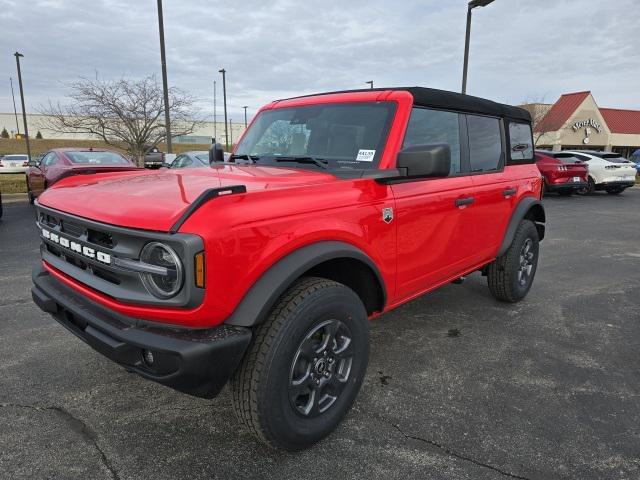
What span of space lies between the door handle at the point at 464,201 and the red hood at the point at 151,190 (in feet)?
3.71

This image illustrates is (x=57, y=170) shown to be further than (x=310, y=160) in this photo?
Yes

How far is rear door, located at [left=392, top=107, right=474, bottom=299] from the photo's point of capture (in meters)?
2.83

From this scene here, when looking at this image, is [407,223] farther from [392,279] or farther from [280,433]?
[280,433]

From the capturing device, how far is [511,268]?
4246 mm

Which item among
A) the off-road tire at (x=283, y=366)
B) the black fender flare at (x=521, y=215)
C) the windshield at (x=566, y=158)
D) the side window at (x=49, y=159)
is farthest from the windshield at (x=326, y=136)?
the windshield at (x=566, y=158)

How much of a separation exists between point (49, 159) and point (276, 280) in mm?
10898

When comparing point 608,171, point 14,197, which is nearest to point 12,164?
point 14,197

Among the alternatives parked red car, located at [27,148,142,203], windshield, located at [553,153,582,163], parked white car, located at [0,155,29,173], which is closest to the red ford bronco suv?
parked red car, located at [27,148,142,203]

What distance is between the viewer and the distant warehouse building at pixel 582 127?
1603 inches

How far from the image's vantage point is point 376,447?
235cm

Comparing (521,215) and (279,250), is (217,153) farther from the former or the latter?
(521,215)

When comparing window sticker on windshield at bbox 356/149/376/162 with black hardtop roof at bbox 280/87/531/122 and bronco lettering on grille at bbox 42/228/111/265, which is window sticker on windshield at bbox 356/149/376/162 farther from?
bronco lettering on grille at bbox 42/228/111/265

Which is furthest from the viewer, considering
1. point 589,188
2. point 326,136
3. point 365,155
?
point 589,188

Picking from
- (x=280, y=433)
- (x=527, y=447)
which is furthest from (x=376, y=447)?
(x=527, y=447)
